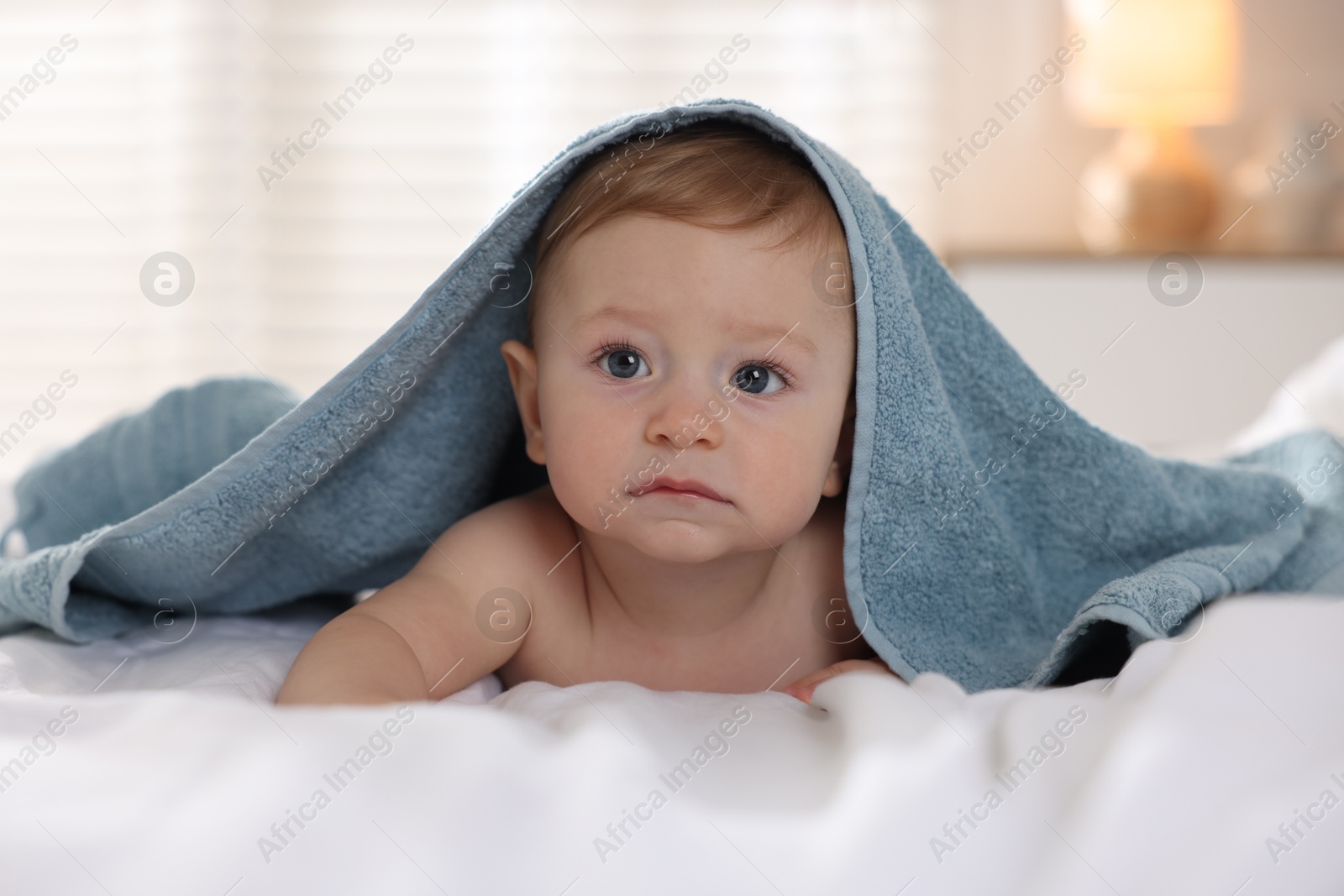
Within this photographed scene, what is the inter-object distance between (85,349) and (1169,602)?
3.12 meters

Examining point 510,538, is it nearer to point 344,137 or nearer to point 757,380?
point 757,380

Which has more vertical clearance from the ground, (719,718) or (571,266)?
(571,266)

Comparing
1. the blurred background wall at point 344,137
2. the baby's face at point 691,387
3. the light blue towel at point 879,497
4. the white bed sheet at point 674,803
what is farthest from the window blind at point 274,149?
the white bed sheet at point 674,803

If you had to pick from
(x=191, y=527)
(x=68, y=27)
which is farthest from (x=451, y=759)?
(x=68, y=27)

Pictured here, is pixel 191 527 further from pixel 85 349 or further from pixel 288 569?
pixel 85 349

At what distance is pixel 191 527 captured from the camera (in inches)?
30.2

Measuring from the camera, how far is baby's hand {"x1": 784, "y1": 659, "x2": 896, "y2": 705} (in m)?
0.74

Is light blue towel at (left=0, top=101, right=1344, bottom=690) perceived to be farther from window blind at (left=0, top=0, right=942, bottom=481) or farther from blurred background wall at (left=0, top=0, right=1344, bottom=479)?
window blind at (left=0, top=0, right=942, bottom=481)

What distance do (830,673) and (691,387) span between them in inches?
9.0

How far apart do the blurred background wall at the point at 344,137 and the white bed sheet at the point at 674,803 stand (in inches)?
102

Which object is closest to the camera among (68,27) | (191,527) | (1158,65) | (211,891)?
(211,891)

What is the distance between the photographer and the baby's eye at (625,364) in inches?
29.8

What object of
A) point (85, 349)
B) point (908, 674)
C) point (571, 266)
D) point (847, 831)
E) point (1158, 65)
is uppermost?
point (1158, 65)

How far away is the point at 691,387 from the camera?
73cm
